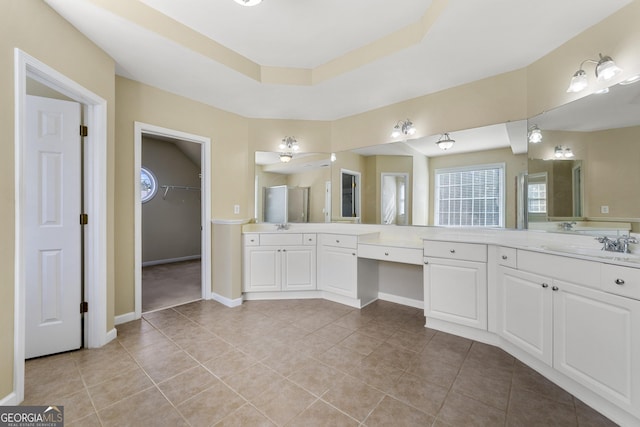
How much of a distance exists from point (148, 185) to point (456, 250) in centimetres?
582

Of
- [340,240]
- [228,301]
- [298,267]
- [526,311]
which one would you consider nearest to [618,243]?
[526,311]

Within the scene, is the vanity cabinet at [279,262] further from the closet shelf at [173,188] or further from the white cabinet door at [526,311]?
the closet shelf at [173,188]

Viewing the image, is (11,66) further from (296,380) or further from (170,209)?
(170,209)

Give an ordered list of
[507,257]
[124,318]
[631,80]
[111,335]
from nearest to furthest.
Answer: [631,80]
[507,257]
[111,335]
[124,318]

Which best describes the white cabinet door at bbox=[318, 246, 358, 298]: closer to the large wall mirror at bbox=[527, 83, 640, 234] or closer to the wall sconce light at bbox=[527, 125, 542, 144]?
the large wall mirror at bbox=[527, 83, 640, 234]

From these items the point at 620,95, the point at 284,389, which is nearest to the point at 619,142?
Result: the point at 620,95

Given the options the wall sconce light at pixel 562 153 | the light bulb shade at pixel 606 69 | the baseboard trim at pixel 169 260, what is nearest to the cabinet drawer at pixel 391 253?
the wall sconce light at pixel 562 153

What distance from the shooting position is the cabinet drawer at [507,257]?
1976 mm

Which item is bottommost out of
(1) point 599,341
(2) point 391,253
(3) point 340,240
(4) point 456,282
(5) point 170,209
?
(1) point 599,341

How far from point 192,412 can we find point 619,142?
3.23 metres

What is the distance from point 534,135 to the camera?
233 centimetres

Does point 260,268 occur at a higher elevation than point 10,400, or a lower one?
higher

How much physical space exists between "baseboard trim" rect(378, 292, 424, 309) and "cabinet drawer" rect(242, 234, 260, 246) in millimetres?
1678

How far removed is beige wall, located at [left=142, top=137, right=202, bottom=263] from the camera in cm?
540
